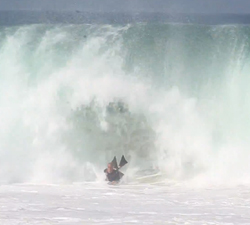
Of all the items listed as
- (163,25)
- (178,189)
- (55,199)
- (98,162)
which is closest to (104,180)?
(98,162)

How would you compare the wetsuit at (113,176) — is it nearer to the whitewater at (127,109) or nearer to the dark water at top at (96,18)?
the whitewater at (127,109)

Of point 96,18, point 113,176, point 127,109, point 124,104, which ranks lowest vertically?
point 113,176

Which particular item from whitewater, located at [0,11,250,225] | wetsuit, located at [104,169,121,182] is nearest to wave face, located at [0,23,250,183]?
whitewater, located at [0,11,250,225]

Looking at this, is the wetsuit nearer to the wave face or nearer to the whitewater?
the whitewater

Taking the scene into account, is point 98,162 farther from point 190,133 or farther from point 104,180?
point 190,133

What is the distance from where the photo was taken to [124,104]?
47.8 ft

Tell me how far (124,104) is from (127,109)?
17 cm

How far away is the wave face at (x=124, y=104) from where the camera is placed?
13.2 m

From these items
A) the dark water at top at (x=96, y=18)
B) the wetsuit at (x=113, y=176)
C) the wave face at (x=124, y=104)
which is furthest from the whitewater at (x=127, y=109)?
the dark water at top at (x=96, y=18)

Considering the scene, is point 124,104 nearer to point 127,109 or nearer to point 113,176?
point 127,109

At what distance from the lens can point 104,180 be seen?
12422 millimetres

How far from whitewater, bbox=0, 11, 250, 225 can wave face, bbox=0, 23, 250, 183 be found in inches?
1.1

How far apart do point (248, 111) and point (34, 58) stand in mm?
6270

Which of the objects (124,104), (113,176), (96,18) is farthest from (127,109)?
(96,18)
